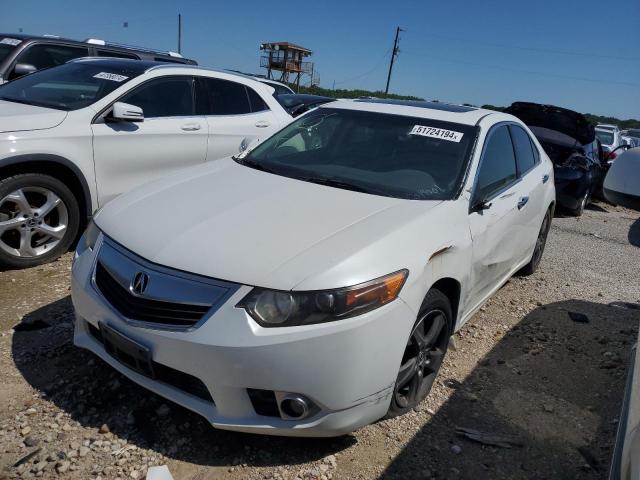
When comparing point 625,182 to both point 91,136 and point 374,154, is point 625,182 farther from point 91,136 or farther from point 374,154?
point 91,136

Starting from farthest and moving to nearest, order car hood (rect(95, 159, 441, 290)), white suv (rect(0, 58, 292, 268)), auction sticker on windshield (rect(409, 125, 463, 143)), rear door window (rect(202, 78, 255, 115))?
1. rear door window (rect(202, 78, 255, 115))
2. white suv (rect(0, 58, 292, 268))
3. auction sticker on windshield (rect(409, 125, 463, 143))
4. car hood (rect(95, 159, 441, 290))

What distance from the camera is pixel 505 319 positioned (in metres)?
4.30

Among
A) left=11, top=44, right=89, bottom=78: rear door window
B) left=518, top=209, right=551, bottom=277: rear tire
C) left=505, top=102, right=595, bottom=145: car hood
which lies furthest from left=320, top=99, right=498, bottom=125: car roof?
left=505, top=102, right=595, bottom=145: car hood

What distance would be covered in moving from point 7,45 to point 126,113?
3.88 meters

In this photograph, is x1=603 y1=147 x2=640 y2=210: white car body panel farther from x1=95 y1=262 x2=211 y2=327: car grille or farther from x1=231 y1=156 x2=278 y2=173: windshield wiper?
x1=231 y1=156 x2=278 y2=173: windshield wiper

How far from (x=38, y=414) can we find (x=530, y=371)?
2.93 metres

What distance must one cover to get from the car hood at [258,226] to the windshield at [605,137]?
13.3 m

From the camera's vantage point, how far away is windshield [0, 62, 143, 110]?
4465 mm

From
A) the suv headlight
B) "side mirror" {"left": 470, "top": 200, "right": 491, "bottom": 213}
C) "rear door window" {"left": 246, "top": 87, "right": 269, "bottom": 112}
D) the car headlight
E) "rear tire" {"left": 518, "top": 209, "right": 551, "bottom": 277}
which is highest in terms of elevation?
"rear door window" {"left": 246, "top": 87, "right": 269, "bottom": 112}

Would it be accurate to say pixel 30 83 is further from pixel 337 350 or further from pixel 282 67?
pixel 282 67

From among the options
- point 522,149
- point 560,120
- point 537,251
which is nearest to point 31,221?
point 522,149

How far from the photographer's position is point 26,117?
158 inches

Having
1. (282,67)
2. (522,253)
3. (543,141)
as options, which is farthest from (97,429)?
(282,67)

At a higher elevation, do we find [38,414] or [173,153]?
[173,153]
